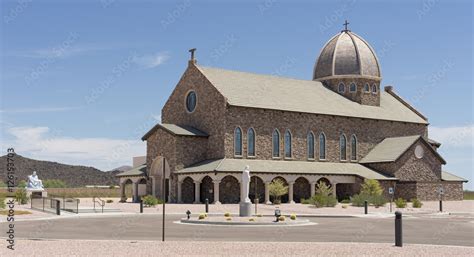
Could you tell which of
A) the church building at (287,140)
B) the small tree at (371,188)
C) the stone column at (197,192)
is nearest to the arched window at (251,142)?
the church building at (287,140)

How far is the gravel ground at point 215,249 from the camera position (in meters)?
17.0

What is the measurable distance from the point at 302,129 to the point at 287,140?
201 cm

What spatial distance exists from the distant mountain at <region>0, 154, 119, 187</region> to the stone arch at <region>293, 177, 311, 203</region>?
78176 mm

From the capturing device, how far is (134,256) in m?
16.3

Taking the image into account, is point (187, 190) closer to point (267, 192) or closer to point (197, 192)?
point (197, 192)

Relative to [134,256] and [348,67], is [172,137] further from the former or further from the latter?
[134,256]

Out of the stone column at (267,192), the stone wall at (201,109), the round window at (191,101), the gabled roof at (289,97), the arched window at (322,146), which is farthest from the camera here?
the arched window at (322,146)

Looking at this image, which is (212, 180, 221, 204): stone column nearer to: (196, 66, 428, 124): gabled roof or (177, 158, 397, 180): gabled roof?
(177, 158, 397, 180): gabled roof

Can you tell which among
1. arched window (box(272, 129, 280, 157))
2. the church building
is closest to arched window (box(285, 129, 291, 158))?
the church building

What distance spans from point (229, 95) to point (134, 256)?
41.1 metres

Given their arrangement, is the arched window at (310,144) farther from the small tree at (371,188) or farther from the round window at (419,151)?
the round window at (419,151)

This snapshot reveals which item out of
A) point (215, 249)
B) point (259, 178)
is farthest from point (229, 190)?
point (215, 249)

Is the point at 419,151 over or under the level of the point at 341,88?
under

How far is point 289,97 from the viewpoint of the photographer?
62281 mm
